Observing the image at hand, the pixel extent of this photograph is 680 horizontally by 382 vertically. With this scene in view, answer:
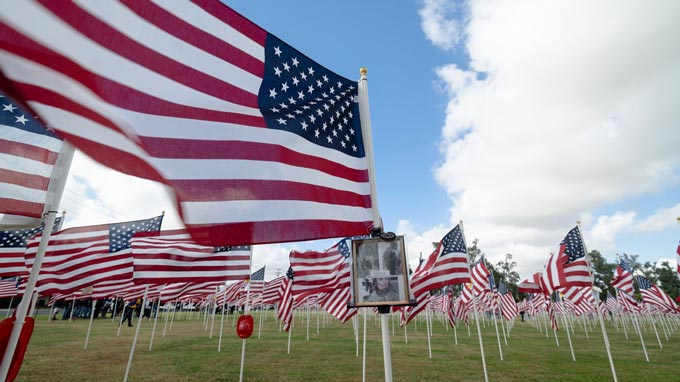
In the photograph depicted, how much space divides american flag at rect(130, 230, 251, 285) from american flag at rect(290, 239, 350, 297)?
242 cm

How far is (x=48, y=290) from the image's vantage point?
10.0 meters

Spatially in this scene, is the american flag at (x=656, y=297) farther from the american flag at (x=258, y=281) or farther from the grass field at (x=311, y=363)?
the american flag at (x=258, y=281)

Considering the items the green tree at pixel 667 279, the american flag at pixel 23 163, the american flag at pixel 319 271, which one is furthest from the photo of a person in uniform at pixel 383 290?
the green tree at pixel 667 279

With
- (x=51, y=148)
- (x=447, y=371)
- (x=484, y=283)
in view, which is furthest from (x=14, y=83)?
(x=484, y=283)

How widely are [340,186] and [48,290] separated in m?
10.8

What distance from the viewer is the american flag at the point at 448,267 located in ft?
35.4

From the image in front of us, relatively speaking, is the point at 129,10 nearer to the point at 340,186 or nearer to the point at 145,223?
the point at 340,186

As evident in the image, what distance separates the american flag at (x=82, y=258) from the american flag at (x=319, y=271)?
542 cm

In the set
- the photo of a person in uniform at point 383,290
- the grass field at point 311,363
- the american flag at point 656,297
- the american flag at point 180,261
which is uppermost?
the american flag at point 180,261

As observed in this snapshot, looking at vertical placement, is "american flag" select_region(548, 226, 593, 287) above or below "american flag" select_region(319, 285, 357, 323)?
above

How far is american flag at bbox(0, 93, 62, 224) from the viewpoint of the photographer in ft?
11.4

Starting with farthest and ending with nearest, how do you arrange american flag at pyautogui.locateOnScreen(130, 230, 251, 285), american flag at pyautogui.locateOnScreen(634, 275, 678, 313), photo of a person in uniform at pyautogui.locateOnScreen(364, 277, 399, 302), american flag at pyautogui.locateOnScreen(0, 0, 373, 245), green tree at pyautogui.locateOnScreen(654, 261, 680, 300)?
green tree at pyautogui.locateOnScreen(654, 261, 680, 300) → american flag at pyautogui.locateOnScreen(634, 275, 678, 313) → american flag at pyautogui.locateOnScreen(130, 230, 251, 285) → photo of a person in uniform at pyautogui.locateOnScreen(364, 277, 399, 302) → american flag at pyautogui.locateOnScreen(0, 0, 373, 245)

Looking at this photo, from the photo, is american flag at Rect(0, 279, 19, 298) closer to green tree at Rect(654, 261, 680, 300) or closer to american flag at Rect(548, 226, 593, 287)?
american flag at Rect(548, 226, 593, 287)

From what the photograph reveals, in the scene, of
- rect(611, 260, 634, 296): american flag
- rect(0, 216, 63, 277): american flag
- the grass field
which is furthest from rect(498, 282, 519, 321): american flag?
rect(0, 216, 63, 277): american flag
